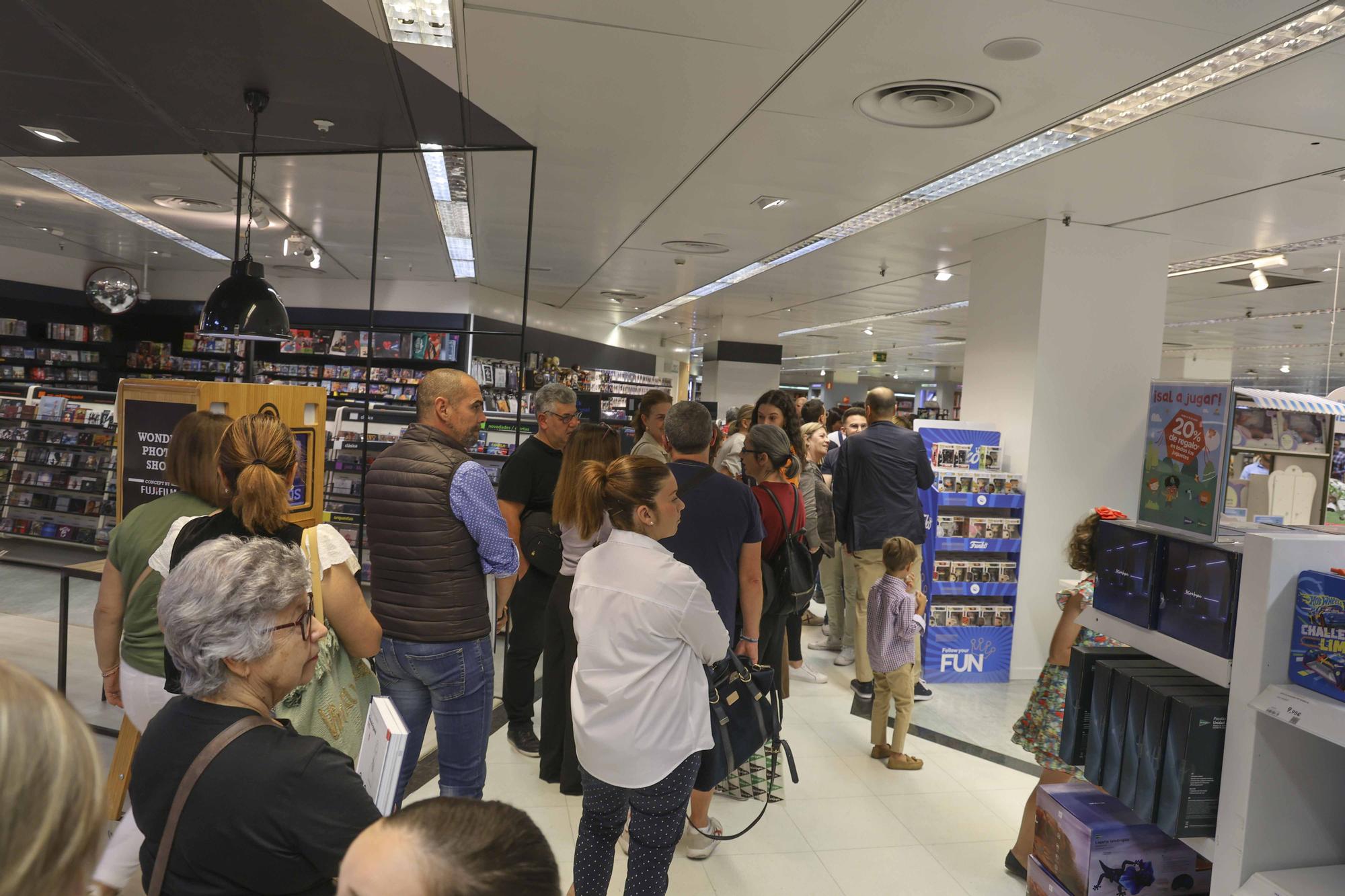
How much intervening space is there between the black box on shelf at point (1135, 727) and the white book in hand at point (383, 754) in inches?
68.7

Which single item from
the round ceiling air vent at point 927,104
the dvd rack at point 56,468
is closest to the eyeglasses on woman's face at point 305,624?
the round ceiling air vent at point 927,104

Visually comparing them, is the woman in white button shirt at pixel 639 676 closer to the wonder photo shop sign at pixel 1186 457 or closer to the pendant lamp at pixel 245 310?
the wonder photo shop sign at pixel 1186 457

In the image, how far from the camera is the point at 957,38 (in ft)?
9.95

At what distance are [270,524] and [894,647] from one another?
2985 mm

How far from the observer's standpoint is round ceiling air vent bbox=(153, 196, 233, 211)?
278 inches

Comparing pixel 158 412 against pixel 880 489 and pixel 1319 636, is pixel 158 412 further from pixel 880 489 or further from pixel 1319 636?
pixel 1319 636

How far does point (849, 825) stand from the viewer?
142 inches

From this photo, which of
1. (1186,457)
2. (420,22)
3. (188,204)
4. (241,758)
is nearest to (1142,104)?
(1186,457)

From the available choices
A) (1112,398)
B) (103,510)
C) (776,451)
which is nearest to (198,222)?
(103,510)

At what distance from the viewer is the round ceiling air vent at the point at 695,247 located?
7.60 m

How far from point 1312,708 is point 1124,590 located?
652 mm

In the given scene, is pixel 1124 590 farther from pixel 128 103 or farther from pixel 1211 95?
pixel 128 103

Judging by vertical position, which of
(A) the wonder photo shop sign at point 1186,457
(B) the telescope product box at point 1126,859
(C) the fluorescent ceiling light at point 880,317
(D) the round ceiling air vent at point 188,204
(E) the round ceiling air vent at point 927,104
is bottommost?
(B) the telescope product box at point 1126,859

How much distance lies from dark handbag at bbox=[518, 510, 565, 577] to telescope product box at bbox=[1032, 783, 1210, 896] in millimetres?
2264
